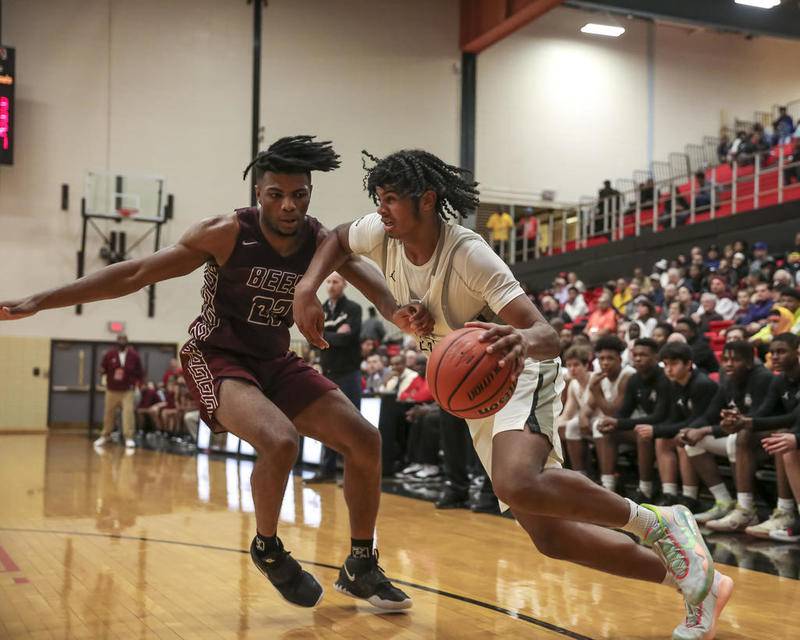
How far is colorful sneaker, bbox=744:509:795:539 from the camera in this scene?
565 cm

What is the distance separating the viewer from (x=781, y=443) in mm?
5352

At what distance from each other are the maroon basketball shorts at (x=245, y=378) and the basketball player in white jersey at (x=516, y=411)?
0.39m

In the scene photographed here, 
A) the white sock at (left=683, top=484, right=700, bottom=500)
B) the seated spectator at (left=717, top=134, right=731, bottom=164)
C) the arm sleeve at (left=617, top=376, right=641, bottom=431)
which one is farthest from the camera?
the seated spectator at (left=717, top=134, right=731, bottom=164)

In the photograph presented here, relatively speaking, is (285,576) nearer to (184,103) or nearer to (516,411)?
(516,411)

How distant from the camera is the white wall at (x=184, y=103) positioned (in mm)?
18969

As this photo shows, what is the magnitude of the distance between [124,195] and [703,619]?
18.0m

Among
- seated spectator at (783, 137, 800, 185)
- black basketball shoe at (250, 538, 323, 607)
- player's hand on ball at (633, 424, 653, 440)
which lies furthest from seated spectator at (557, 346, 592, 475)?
seated spectator at (783, 137, 800, 185)

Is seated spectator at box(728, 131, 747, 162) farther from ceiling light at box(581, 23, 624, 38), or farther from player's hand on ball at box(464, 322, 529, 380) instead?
player's hand on ball at box(464, 322, 529, 380)

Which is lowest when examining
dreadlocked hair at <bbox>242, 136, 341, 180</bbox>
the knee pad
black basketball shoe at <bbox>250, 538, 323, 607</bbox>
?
black basketball shoe at <bbox>250, 538, 323, 607</bbox>

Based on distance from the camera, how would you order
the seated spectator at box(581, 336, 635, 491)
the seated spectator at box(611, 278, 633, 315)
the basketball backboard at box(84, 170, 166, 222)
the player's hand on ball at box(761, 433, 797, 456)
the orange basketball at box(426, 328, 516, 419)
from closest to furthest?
the orange basketball at box(426, 328, 516, 419), the player's hand on ball at box(761, 433, 797, 456), the seated spectator at box(581, 336, 635, 491), the seated spectator at box(611, 278, 633, 315), the basketball backboard at box(84, 170, 166, 222)

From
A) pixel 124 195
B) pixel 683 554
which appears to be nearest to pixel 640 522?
pixel 683 554

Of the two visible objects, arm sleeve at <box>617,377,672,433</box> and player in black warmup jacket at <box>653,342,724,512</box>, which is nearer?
player in black warmup jacket at <box>653,342,724,512</box>

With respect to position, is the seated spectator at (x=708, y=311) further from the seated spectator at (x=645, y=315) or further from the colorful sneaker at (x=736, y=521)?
the colorful sneaker at (x=736, y=521)

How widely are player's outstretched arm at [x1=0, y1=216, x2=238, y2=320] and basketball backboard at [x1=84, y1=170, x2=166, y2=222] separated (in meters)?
16.4
